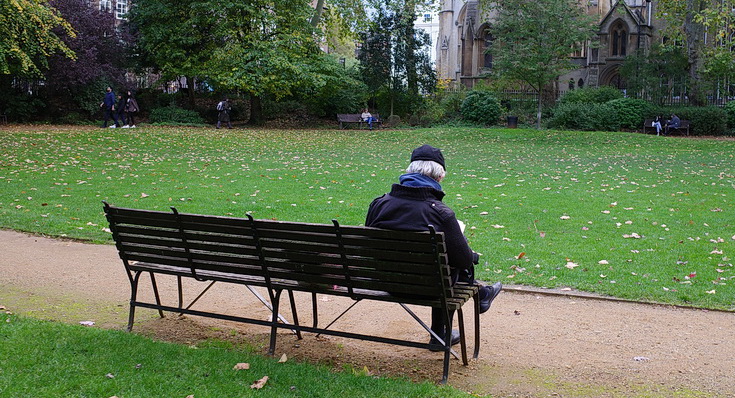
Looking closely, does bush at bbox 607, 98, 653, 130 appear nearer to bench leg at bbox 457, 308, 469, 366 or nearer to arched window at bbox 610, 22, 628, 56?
arched window at bbox 610, 22, 628, 56

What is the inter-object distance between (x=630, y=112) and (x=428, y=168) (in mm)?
33067

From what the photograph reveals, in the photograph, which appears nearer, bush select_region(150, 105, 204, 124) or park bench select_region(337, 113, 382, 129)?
bush select_region(150, 105, 204, 124)

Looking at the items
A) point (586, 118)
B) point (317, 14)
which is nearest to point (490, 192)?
point (586, 118)

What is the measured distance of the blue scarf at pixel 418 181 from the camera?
515 centimetres

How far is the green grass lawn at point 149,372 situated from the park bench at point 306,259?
41 centimetres

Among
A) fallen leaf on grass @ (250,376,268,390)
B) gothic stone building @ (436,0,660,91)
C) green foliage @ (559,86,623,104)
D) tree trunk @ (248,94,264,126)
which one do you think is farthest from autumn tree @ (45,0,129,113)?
fallen leaf on grass @ (250,376,268,390)

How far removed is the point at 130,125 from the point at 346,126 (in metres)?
11.4

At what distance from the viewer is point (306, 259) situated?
518 cm

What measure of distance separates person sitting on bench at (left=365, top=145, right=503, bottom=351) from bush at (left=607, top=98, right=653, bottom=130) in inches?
1275

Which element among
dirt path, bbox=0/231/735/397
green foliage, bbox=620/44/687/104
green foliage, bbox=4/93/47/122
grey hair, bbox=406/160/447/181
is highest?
green foliage, bbox=620/44/687/104

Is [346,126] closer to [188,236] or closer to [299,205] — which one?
[299,205]

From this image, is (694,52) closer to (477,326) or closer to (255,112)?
(255,112)

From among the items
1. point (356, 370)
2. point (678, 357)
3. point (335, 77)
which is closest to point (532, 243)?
point (678, 357)

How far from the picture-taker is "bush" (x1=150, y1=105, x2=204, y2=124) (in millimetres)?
35875
